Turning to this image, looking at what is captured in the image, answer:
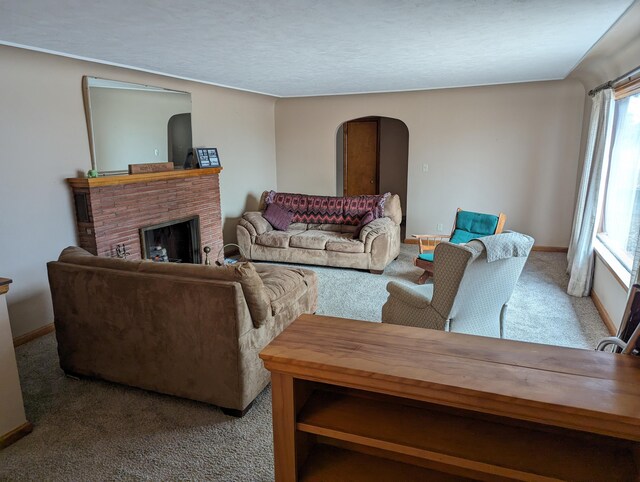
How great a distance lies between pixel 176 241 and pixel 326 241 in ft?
6.09

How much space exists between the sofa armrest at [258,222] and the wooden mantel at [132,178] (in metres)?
0.82

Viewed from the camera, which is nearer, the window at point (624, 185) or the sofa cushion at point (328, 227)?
the window at point (624, 185)

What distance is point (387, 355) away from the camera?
1.21 m

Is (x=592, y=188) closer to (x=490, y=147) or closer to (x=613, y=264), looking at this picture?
(x=613, y=264)

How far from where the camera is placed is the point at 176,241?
5.29m

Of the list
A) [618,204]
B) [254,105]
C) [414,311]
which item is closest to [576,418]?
[414,311]

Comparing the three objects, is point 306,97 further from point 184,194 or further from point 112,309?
point 112,309

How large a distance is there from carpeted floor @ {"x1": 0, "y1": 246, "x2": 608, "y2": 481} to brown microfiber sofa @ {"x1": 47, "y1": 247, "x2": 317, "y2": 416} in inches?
4.0

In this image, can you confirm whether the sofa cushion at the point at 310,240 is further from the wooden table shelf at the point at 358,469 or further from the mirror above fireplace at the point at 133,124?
the wooden table shelf at the point at 358,469

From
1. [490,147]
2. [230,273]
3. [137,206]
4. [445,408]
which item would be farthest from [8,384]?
[490,147]

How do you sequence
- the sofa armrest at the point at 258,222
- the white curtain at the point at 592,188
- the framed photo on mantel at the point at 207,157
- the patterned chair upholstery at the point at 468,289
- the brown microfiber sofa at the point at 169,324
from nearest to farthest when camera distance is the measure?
the brown microfiber sofa at the point at 169,324, the patterned chair upholstery at the point at 468,289, the white curtain at the point at 592,188, the framed photo on mantel at the point at 207,157, the sofa armrest at the point at 258,222

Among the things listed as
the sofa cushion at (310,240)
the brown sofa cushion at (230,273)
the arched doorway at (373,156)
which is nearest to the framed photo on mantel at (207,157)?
the sofa cushion at (310,240)

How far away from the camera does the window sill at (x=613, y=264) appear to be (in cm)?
338

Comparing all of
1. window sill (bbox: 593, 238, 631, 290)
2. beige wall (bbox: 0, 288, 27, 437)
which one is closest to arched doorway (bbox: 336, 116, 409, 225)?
window sill (bbox: 593, 238, 631, 290)
